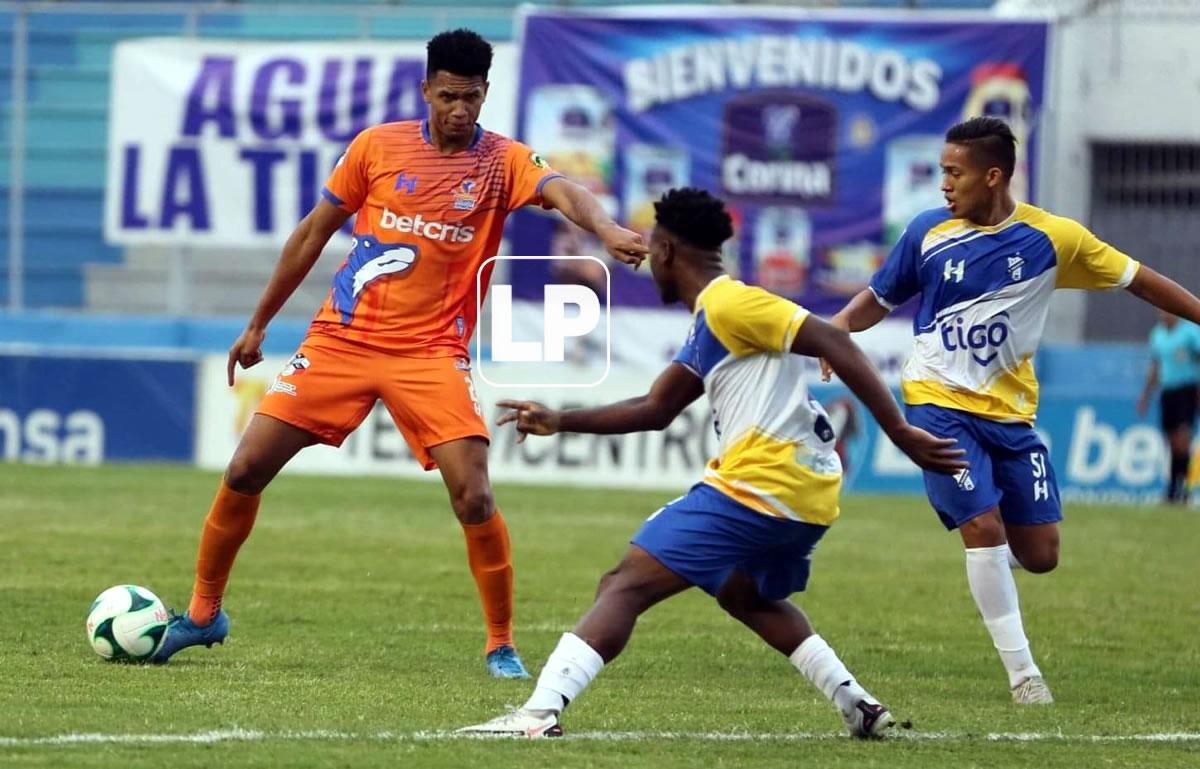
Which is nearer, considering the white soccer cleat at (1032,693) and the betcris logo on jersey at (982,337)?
the white soccer cleat at (1032,693)

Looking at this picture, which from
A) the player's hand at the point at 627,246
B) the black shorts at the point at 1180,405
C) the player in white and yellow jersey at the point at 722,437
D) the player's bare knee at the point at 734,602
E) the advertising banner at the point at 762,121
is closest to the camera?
the player in white and yellow jersey at the point at 722,437

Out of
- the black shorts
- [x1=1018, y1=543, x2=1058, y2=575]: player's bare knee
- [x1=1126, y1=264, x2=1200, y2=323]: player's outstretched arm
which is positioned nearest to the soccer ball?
[x1=1018, y1=543, x2=1058, y2=575]: player's bare knee

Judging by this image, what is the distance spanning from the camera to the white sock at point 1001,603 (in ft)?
26.3

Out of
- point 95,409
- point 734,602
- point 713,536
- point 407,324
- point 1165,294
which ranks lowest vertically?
point 95,409

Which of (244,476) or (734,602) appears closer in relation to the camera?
(734,602)

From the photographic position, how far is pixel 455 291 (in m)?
8.22

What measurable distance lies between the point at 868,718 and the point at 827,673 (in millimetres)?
201

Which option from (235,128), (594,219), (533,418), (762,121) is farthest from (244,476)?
(235,128)

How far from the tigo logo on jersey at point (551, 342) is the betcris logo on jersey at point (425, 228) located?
1240 centimetres

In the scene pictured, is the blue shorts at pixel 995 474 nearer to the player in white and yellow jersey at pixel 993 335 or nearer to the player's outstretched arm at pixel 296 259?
the player in white and yellow jersey at pixel 993 335

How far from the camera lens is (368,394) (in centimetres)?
812

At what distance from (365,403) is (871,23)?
1557 centimetres

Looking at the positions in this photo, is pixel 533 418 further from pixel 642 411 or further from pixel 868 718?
pixel 868 718

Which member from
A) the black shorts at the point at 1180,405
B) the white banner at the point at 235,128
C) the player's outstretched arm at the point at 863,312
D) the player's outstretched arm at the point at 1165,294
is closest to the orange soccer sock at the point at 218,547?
the player's outstretched arm at the point at 863,312
